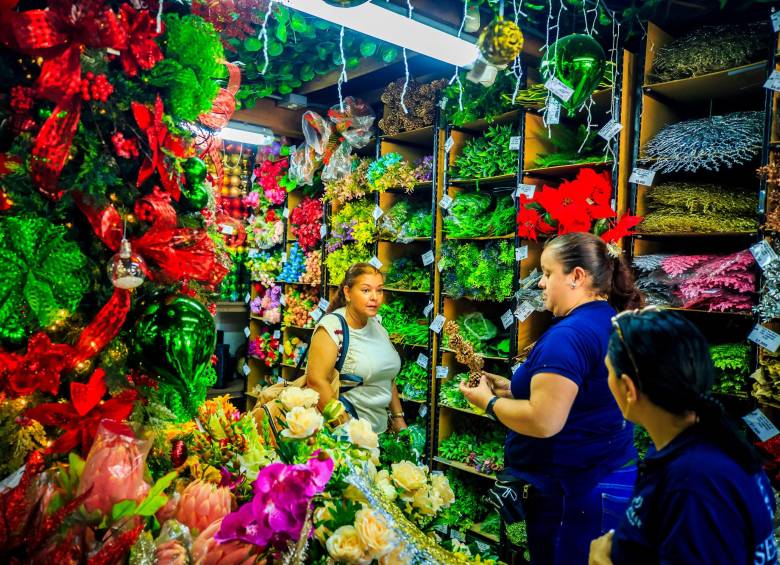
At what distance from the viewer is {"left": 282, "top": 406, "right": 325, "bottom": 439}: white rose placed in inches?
44.9

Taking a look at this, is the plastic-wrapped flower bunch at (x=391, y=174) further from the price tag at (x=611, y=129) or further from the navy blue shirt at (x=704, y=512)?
the navy blue shirt at (x=704, y=512)

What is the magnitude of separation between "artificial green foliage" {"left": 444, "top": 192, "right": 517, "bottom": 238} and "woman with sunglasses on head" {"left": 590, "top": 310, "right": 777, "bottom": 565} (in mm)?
2634

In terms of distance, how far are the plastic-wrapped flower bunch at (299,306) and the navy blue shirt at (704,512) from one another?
4.59 metres

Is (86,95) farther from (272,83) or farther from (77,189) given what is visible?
(272,83)

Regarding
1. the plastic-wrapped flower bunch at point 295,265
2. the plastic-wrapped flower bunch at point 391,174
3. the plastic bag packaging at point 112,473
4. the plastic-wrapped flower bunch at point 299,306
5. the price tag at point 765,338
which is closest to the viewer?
the plastic bag packaging at point 112,473

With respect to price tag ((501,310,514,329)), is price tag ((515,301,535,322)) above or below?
above

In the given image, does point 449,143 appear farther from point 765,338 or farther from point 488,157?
point 765,338

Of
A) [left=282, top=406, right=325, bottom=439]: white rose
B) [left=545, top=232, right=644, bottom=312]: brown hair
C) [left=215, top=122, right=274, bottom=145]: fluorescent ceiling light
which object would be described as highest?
[left=215, top=122, right=274, bottom=145]: fluorescent ceiling light

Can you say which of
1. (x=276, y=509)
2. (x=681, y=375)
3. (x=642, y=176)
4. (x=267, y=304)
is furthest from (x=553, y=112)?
(x=267, y=304)

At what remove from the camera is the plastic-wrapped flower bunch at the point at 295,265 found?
5688 mm

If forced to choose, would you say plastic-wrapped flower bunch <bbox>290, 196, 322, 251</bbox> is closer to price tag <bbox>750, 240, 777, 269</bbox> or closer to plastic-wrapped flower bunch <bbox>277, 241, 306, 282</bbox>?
plastic-wrapped flower bunch <bbox>277, 241, 306, 282</bbox>

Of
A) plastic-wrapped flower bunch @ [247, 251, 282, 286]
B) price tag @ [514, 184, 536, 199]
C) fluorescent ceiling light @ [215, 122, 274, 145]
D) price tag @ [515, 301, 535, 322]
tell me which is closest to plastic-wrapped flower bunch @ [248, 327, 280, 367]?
plastic-wrapped flower bunch @ [247, 251, 282, 286]

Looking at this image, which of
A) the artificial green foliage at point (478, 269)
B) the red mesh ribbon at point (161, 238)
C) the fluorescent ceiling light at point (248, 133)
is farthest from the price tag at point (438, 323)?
the red mesh ribbon at point (161, 238)

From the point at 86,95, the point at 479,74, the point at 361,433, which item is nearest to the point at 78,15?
the point at 86,95
